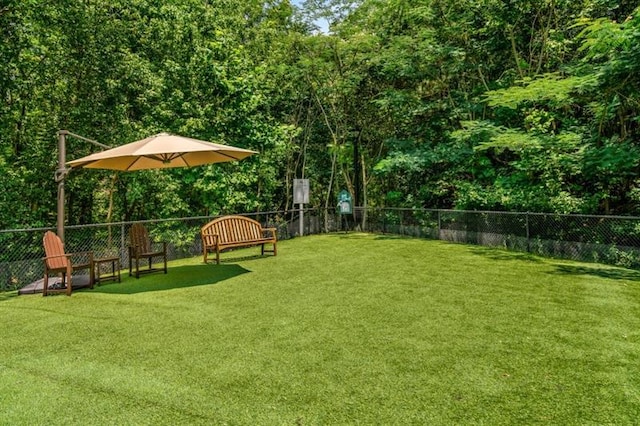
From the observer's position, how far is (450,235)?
11.4 meters

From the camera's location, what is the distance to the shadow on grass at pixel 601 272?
659 centimetres

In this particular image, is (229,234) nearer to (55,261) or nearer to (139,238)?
(139,238)

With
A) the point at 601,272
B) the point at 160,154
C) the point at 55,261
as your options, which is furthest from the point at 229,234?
the point at 601,272

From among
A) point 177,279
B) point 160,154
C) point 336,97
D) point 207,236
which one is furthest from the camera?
point 336,97

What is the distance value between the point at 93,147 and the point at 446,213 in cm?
968

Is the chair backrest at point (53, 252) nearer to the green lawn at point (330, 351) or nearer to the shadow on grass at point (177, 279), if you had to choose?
the green lawn at point (330, 351)

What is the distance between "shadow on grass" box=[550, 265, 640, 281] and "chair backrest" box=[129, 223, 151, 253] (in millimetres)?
7341

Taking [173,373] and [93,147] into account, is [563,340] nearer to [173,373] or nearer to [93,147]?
[173,373]

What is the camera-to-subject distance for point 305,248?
1034cm

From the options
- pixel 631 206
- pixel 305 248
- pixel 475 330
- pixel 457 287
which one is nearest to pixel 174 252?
pixel 305 248

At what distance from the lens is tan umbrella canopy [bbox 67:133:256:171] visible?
5.64m

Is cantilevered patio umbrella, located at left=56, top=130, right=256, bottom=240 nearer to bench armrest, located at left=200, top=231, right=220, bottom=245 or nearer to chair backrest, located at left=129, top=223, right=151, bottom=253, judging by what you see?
chair backrest, located at left=129, top=223, right=151, bottom=253

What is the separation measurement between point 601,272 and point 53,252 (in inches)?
355

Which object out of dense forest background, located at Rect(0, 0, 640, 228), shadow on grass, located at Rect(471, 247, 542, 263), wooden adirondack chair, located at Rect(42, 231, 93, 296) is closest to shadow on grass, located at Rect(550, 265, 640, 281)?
shadow on grass, located at Rect(471, 247, 542, 263)
